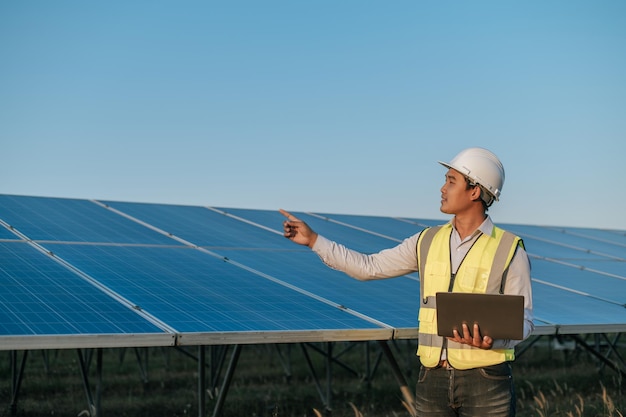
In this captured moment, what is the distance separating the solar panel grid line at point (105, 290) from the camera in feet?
24.7

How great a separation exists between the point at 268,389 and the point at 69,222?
608cm

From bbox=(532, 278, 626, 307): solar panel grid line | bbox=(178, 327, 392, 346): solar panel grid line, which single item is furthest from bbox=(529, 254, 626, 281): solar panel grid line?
bbox=(178, 327, 392, 346): solar panel grid line

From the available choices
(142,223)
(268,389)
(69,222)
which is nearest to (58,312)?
(69,222)

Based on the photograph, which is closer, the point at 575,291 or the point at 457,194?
the point at 457,194

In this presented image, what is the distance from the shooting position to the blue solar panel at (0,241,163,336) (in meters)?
6.98

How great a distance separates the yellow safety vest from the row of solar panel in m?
2.78

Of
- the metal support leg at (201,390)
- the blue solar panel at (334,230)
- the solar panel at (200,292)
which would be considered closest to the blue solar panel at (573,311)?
the blue solar panel at (334,230)

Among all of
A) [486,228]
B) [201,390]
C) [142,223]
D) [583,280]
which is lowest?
[201,390]

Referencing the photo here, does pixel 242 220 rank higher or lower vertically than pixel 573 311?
higher

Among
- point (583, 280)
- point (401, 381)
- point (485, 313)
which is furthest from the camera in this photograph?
point (583, 280)

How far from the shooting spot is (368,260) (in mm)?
5477

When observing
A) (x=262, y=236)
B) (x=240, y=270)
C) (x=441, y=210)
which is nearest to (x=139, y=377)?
(x=262, y=236)

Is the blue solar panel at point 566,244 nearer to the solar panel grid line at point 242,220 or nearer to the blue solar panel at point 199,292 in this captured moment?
the solar panel grid line at point 242,220

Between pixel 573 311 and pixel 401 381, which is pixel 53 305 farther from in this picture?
pixel 573 311
